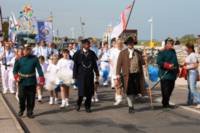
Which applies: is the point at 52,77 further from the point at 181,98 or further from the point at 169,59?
the point at 181,98

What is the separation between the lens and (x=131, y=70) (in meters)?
13.1

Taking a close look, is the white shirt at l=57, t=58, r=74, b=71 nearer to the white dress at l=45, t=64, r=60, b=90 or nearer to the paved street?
the white dress at l=45, t=64, r=60, b=90

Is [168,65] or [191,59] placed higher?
[191,59]

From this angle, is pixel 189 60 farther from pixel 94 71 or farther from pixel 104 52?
pixel 104 52

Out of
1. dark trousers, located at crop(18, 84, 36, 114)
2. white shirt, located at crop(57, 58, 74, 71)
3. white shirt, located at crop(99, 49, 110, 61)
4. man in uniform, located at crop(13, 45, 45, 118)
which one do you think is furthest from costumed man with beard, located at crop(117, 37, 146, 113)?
white shirt, located at crop(99, 49, 110, 61)

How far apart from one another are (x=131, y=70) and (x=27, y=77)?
2.60m

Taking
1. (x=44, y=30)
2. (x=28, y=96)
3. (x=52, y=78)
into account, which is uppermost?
(x=44, y=30)

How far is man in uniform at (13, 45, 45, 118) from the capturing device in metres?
12.3

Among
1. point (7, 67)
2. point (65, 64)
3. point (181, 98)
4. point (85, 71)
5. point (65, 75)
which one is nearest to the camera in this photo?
point (85, 71)

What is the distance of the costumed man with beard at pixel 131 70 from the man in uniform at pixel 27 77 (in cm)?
209

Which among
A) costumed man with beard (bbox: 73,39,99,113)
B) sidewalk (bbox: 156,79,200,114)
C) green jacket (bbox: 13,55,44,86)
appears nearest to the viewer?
green jacket (bbox: 13,55,44,86)

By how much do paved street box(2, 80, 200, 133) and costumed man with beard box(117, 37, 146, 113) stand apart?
→ 573 millimetres

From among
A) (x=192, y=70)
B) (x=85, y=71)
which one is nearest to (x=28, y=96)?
(x=85, y=71)

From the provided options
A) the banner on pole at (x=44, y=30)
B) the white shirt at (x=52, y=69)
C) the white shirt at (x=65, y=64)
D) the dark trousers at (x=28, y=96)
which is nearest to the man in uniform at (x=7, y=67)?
the white shirt at (x=52, y=69)
